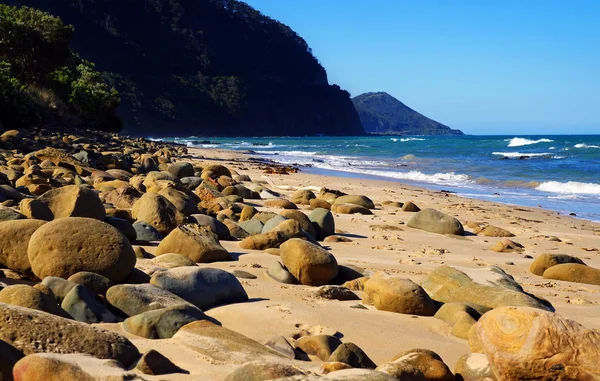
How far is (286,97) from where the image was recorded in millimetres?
120438

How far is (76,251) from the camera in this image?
4.14 metres

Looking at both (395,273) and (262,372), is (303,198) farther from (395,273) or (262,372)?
(262,372)

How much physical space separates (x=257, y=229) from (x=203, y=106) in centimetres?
9931

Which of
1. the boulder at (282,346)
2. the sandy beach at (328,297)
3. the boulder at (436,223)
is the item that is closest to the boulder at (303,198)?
the sandy beach at (328,297)

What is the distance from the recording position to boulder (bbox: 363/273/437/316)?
4.27 metres

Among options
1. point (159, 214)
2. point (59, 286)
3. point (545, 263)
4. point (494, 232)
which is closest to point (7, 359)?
point (59, 286)

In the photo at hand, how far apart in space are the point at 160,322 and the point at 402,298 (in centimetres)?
163

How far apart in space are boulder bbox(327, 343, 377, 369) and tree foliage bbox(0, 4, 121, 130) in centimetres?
2079

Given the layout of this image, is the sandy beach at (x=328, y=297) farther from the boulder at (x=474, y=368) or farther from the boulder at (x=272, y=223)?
the boulder at (x=272, y=223)

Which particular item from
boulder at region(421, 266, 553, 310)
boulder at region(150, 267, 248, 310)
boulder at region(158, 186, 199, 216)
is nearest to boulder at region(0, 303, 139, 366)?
boulder at region(150, 267, 248, 310)

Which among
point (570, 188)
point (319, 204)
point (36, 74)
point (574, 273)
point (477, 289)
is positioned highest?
point (36, 74)

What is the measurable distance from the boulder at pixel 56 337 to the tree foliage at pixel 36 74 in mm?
20475

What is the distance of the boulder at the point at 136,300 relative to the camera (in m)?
3.62

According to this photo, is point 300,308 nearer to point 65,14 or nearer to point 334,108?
point 65,14
